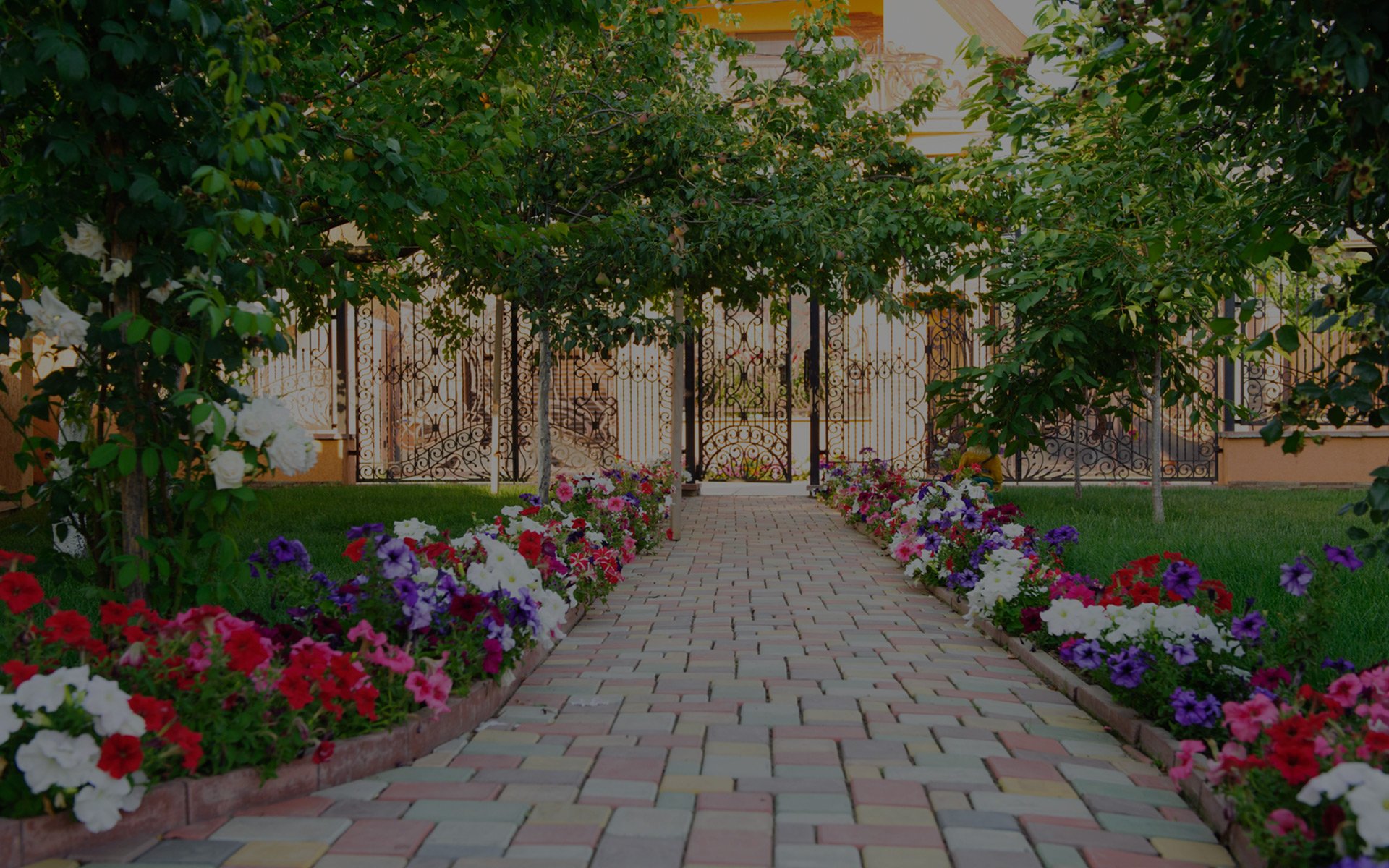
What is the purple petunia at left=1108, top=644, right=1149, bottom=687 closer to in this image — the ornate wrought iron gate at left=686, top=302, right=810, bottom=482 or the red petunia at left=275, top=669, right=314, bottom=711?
the red petunia at left=275, top=669, right=314, bottom=711

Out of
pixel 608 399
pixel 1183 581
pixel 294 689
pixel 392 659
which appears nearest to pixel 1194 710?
pixel 1183 581

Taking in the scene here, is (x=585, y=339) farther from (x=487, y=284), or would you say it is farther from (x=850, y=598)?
(x=850, y=598)

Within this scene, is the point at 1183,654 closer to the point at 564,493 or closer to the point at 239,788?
the point at 239,788

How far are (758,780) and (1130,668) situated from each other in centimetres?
143

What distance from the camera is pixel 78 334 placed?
3812mm

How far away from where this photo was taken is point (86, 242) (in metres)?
3.87

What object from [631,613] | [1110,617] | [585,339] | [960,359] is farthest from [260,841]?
[960,359]

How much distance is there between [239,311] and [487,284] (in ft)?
23.4

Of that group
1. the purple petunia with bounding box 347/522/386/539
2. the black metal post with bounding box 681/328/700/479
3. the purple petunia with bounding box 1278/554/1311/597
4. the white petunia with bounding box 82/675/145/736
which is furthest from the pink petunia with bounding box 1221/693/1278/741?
the black metal post with bounding box 681/328/700/479

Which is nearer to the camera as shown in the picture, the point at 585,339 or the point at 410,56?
the point at 410,56

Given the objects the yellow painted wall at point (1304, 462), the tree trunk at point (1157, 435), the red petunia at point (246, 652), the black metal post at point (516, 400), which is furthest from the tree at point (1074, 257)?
the black metal post at point (516, 400)

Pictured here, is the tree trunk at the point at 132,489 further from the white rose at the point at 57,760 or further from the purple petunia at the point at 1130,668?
the purple petunia at the point at 1130,668

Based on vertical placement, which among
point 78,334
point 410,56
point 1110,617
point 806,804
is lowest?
point 806,804

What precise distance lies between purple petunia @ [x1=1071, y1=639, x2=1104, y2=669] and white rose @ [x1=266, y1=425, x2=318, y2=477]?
2.89 metres
